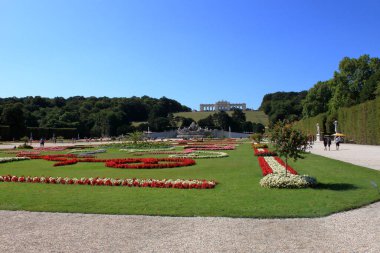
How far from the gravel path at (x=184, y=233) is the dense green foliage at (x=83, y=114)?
63156 mm

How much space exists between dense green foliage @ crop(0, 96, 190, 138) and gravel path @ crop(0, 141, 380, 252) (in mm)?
63156

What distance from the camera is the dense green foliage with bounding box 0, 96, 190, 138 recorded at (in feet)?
223

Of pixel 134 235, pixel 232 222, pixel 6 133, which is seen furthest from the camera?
pixel 6 133

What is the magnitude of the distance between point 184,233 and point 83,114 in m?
101

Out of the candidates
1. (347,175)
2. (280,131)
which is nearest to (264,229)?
(280,131)

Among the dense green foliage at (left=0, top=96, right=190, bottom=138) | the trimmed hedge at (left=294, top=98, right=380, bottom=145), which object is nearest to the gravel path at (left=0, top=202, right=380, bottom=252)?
the trimmed hedge at (left=294, top=98, right=380, bottom=145)

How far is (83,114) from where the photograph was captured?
10288 cm

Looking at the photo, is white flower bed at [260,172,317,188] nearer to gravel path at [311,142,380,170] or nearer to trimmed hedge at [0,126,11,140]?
gravel path at [311,142,380,170]

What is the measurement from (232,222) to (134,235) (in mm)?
1782

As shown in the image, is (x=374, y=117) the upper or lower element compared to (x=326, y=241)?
upper

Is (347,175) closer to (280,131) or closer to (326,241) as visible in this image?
(280,131)

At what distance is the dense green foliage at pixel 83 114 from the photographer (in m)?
67.9

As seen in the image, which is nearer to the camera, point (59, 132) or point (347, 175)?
point (347, 175)

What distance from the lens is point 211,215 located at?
740 centimetres
